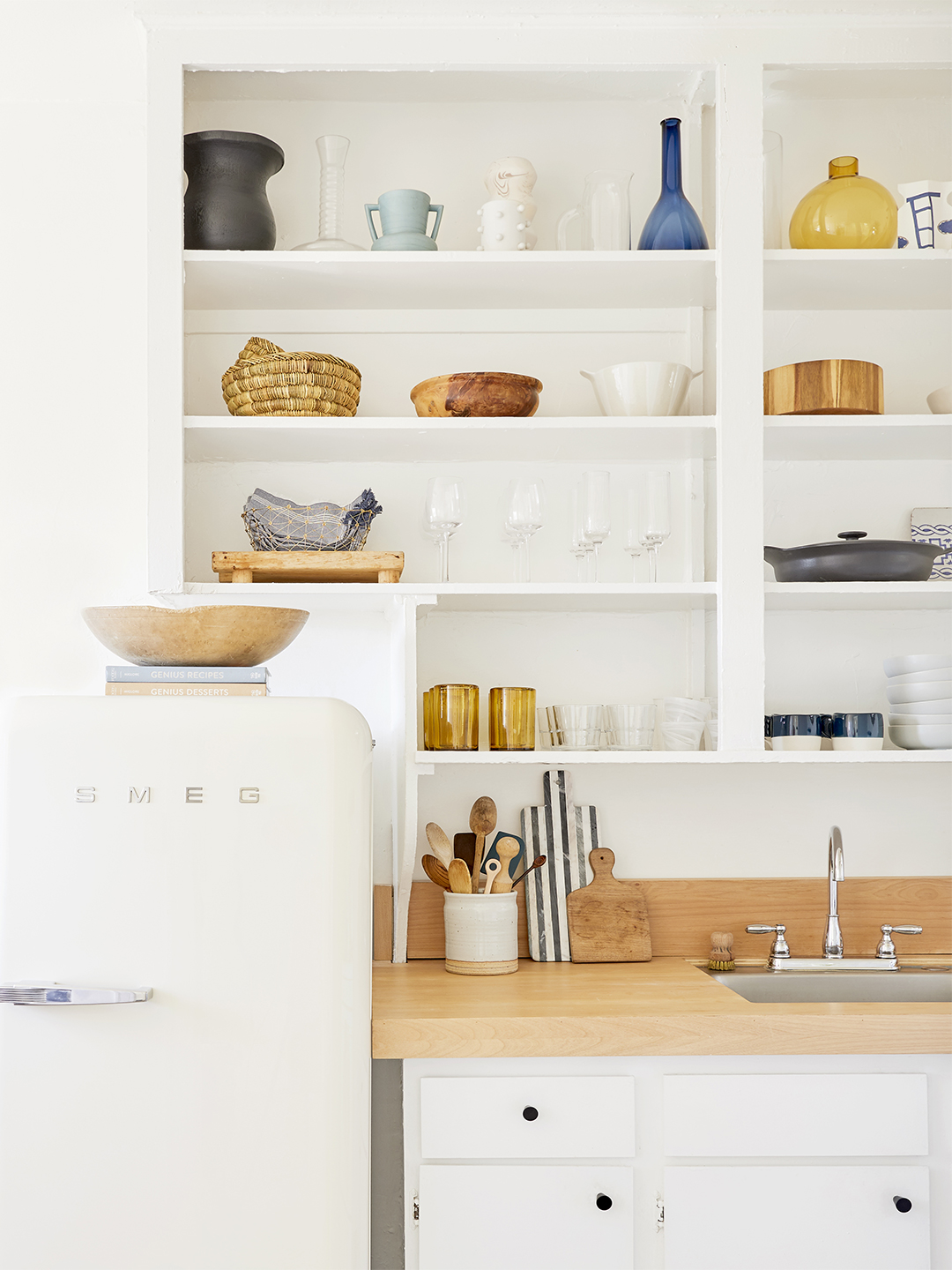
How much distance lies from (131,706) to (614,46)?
153 centimetres

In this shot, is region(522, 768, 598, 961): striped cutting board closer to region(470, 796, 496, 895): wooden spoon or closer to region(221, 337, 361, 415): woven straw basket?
region(470, 796, 496, 895): wooden spoon

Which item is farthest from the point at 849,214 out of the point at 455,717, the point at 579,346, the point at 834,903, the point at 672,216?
the point at 834,903

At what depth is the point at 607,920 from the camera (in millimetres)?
2129

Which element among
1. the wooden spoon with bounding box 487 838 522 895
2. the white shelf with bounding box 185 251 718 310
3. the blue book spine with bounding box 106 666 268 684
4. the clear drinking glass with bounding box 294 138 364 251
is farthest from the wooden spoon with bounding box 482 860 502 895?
the clear drinking glass with bounding box 294 138 364 251

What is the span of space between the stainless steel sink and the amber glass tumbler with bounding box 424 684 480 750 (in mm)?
687

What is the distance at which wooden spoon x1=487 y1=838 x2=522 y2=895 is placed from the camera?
6.71 ft

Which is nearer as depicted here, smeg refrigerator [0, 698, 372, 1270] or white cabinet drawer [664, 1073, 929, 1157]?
smeg refrigerator [0, 698, 372, 1270]

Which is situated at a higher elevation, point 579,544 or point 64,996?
point 579,544

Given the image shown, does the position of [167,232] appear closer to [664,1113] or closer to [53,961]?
[53,961]

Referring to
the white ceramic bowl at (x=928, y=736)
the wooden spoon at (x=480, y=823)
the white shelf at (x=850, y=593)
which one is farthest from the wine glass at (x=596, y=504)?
the white ceramic bowl at (x=928, y=736)

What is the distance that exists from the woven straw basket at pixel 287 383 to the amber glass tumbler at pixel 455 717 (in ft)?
1.89

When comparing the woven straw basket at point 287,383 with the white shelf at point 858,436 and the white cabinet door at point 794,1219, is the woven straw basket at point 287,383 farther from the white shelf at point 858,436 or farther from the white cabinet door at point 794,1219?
the white cabinet door at point 794,1219

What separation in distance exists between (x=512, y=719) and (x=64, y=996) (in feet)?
3.00

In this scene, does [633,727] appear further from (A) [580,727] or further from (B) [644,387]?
(B) [644,387]
